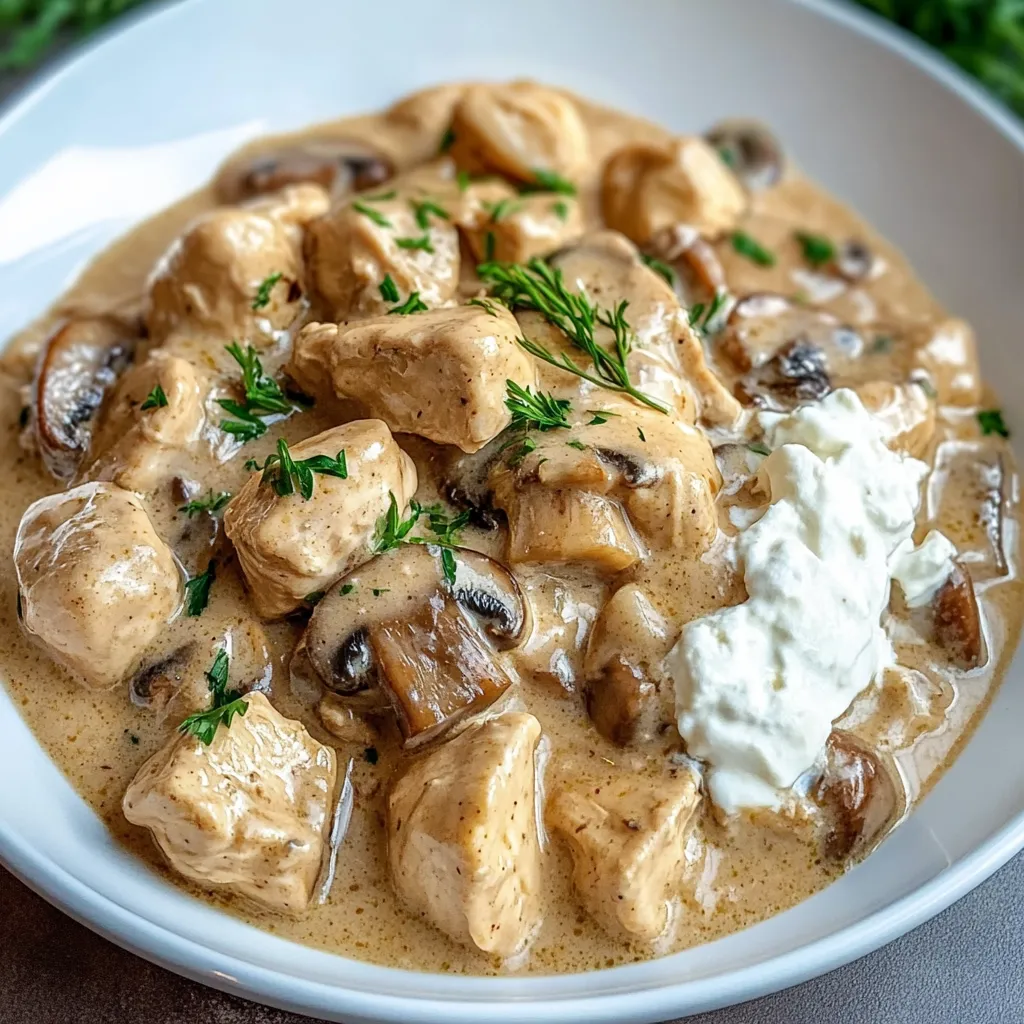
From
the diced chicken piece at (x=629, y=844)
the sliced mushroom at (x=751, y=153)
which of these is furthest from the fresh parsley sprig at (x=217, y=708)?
the sliced mushroom at (x=751, y=153)

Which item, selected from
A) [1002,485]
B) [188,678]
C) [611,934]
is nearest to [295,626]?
[188,678]

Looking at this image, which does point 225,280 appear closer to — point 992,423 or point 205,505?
point 205,505

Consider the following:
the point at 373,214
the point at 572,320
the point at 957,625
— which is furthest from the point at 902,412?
the point at 373,214

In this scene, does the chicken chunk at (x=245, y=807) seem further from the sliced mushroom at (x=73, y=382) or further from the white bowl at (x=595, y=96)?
the sliced mushroom at (x=73, y=382)

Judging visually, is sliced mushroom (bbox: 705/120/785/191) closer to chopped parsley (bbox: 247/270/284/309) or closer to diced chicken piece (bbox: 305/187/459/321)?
diced chicken piece (bbox: 305/187/459/321)

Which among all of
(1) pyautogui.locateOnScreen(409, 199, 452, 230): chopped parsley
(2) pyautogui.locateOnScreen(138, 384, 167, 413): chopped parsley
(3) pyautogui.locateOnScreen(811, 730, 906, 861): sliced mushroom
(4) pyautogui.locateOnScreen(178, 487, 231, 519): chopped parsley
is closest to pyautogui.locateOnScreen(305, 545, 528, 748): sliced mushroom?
(4) pyautogui.locateOnScreen(178, 487, 231, 519): chopped parsley
